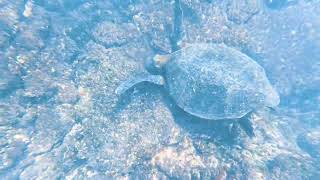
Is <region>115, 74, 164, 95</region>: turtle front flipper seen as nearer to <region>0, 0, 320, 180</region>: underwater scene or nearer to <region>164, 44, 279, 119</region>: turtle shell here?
<region>0, 0, 320, 180</region>: underwater scene

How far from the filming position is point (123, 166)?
17.9 feet

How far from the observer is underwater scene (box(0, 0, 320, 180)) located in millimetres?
5480

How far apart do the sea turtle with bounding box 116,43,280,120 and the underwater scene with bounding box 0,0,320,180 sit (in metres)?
0.02

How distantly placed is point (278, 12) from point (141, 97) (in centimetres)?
752

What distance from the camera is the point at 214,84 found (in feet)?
19.1

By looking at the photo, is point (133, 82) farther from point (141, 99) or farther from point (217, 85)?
point (217, 85)

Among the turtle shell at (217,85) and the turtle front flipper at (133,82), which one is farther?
the turtle front flipper at (133,82)

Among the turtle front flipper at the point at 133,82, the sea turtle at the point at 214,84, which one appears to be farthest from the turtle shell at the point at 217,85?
the turtle front flipper at the point at 133,82

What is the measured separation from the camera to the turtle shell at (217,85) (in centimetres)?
565

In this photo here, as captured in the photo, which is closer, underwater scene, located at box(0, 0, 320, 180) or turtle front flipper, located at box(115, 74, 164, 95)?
underwater scene, located at box(0, 0, 320, 180)

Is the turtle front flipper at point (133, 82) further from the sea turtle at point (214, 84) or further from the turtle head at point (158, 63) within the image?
the turtle head at point (158, 63)

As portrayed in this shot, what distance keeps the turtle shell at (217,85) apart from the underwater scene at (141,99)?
25 millimetres

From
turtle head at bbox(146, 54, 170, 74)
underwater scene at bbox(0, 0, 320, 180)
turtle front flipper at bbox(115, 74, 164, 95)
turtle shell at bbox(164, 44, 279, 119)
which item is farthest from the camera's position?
turtle head at bbox(146, 54, 170, 74)

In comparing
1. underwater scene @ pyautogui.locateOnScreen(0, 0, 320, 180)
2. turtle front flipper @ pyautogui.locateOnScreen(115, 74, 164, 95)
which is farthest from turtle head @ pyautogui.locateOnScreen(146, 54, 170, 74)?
turtle front flipper @ pyautogui.locateOnScreen(115, 74, 164, 95)
